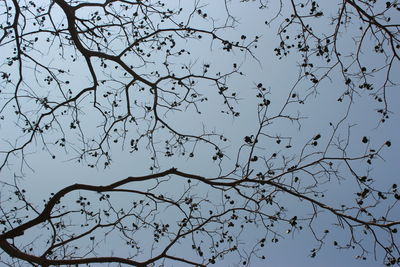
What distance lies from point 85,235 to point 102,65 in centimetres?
277

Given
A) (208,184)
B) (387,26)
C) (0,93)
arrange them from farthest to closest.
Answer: (0,93), (208,184), (387,26)

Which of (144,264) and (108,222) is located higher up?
(108,222)

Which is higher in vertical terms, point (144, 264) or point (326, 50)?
point (326, 50)

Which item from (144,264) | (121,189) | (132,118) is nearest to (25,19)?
(132,118)

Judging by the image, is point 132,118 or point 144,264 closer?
point 144,264

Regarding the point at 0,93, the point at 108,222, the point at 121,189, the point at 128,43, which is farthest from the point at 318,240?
the point at 0,93

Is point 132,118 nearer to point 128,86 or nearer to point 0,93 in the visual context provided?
point 128,86

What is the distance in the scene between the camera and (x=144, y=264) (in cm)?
507

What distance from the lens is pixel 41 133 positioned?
5902mm

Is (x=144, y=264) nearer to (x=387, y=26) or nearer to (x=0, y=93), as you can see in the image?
(x=0, y=93)

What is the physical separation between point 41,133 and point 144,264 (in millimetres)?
2668

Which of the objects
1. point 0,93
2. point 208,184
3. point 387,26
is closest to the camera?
point 387,26

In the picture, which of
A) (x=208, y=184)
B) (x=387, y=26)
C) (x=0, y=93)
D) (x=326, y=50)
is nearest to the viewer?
(x=387, y=26)

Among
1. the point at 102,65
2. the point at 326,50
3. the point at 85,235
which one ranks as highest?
the point at 102,65
